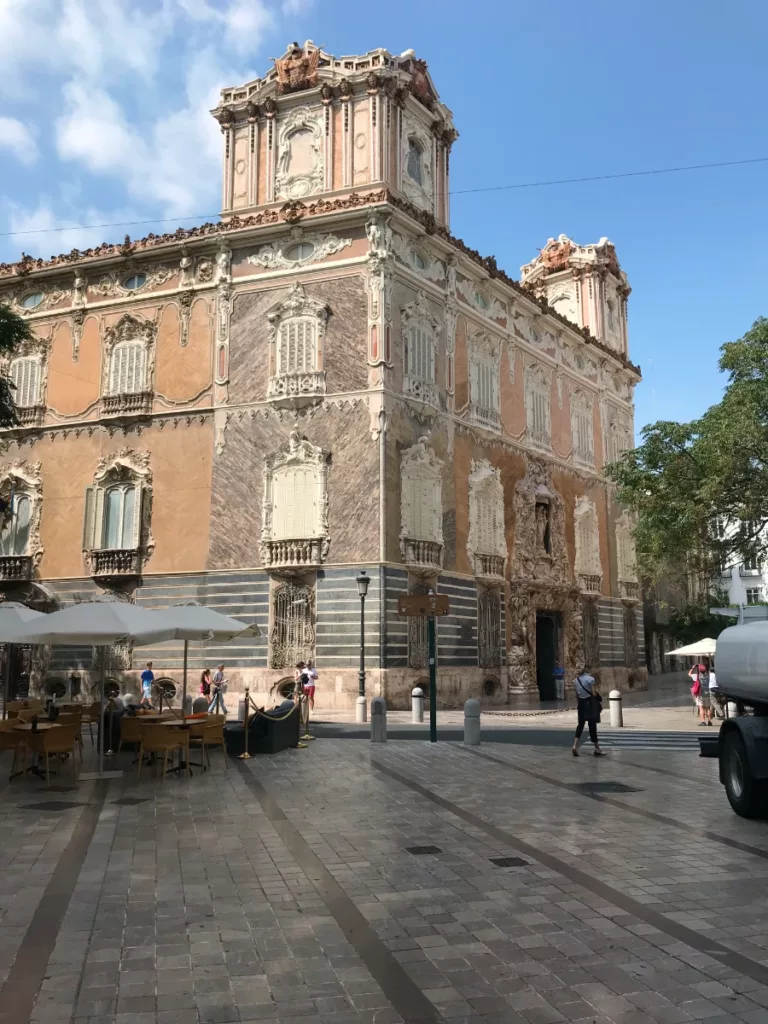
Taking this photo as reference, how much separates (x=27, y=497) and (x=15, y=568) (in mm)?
2503

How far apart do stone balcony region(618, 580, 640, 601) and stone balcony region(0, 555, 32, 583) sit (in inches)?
987

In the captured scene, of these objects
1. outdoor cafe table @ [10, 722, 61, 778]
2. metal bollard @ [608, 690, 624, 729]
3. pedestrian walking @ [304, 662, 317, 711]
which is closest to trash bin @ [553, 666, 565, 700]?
metal bollard @ [608, 690, 624, 729]

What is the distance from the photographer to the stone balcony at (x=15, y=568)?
3077 centimetres

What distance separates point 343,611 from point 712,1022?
2150 cm

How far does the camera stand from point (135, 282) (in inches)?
1241

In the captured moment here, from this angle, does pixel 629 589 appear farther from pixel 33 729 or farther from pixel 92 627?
pixel 33 729

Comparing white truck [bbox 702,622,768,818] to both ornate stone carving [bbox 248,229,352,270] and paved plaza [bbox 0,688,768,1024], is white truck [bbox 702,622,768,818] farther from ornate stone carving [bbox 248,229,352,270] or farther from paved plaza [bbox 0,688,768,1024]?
ornate stone carving [bbox 248,229,352,270]

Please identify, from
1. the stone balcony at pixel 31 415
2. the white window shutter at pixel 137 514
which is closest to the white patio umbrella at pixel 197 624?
the white window shutter at pixel 137 514

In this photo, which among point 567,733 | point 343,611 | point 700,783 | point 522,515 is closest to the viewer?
point 700,783

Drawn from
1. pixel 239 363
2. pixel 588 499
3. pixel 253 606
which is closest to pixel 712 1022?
pixel 253 606

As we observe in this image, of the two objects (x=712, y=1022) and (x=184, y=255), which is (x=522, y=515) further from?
(x=712, y=1022)

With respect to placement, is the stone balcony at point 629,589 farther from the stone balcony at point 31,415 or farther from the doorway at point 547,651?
the stone balcony at point 31,415

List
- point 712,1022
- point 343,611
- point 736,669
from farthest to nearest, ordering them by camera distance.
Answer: point 343,611
point 736,669
point 712,1022

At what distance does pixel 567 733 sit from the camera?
20344 mm
